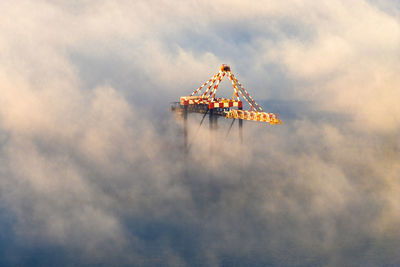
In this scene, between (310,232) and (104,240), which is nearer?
(310,232)

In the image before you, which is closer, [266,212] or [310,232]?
[310,232]

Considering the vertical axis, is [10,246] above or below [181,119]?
below

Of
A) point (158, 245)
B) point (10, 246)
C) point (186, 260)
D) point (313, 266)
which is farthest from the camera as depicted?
point (10, 246)

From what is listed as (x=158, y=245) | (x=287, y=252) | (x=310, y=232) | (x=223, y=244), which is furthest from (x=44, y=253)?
(x=310, y=232)

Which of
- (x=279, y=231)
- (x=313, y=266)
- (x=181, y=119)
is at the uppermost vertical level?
(x=181, y=119)

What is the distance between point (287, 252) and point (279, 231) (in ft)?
80.4

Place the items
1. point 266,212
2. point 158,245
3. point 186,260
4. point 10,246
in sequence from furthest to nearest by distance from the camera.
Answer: point 266,212
point 10,246
point 158,245
point 186,260

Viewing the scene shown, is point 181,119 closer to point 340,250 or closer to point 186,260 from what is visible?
point 186,260

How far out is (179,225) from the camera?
175000mm

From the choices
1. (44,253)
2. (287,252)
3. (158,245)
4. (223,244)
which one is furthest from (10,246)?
(287,252)

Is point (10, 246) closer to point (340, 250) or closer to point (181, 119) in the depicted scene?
point (181, 119)

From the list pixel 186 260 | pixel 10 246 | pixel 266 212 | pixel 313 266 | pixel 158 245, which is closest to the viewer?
pixel 313 266

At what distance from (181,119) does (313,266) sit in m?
68.3

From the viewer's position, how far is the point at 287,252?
150 m
